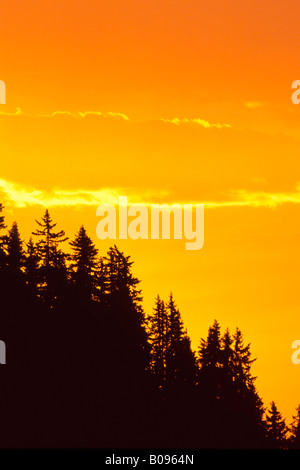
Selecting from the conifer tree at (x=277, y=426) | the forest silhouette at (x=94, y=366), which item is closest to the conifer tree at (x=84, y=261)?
the forest silhouette at (x=94, y=366)

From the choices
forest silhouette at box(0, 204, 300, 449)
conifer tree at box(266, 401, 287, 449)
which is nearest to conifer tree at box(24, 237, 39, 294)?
forest silhouette at box(0, 204, 300, 449)

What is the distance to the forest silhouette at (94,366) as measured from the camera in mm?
76750

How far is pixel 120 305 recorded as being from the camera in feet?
304

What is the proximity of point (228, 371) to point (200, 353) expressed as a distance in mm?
5026

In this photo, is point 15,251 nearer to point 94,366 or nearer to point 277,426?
point 94,366

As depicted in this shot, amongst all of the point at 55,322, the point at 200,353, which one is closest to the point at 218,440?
the point at 200,353

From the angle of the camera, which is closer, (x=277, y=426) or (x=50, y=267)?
(x=50, y=267)

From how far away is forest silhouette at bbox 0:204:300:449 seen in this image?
7675 centimetres

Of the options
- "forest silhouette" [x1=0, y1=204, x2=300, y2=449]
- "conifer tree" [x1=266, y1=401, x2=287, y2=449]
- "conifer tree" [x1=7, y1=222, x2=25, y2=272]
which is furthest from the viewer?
"conifer tree" [x1=266, y1=401, x2=287, y2=449]

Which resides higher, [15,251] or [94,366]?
[15,251]

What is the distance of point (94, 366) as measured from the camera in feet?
280

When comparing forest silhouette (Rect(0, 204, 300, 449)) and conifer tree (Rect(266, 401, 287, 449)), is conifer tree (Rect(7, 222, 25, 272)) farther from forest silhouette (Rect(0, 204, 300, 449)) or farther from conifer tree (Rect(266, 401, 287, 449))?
conifer tree (Rect(266, 401, 287, 449))

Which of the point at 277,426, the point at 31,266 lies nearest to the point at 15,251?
the point at 31,266
